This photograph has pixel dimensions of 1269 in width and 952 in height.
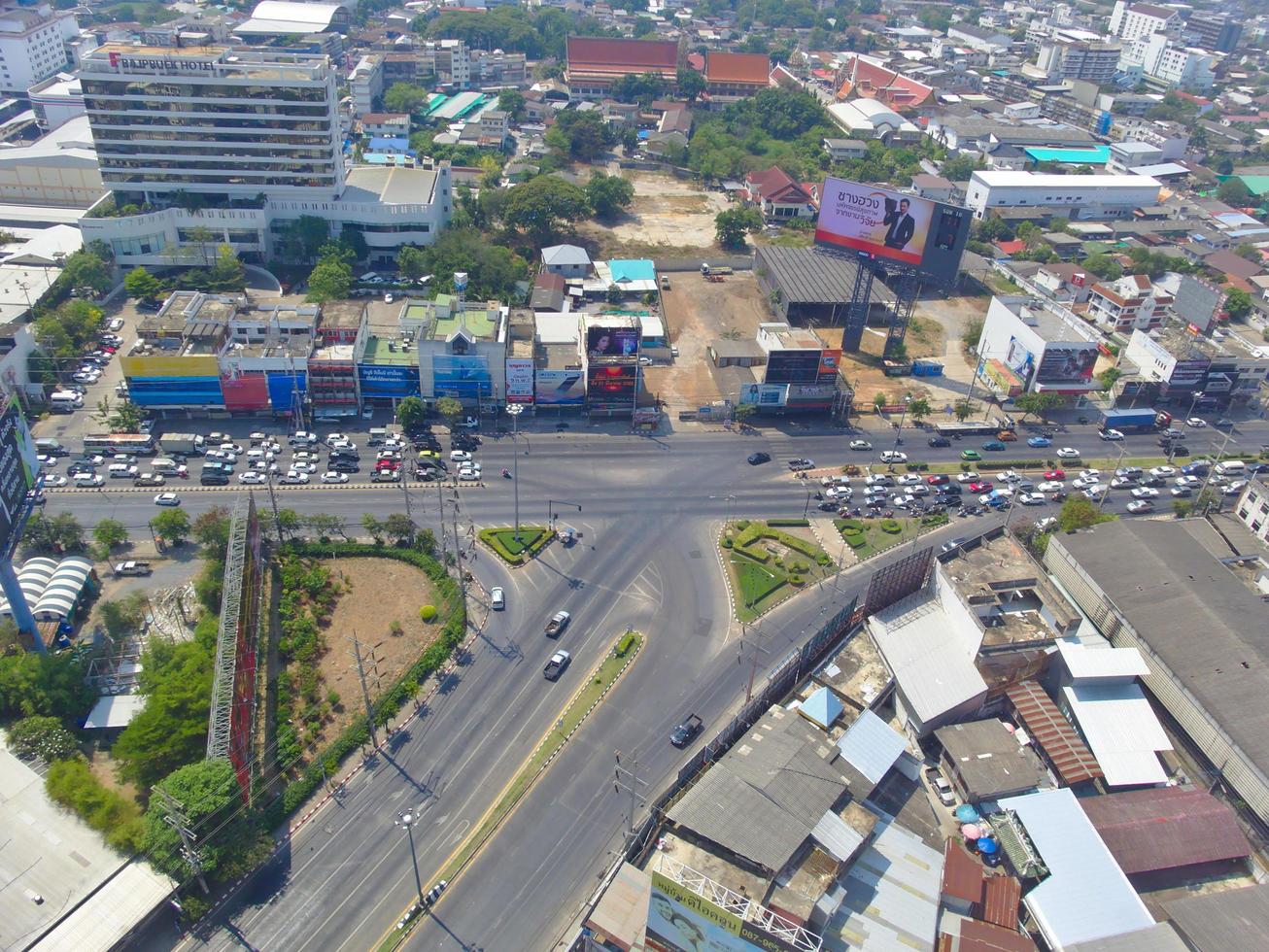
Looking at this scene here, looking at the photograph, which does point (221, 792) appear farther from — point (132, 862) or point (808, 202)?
point (808, 202)

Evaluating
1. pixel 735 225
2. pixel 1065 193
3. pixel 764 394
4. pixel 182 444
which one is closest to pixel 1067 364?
pixel 764 394

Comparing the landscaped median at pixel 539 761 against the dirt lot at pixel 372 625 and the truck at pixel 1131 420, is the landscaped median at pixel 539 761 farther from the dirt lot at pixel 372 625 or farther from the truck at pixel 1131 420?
the truck at pixel 1131 420

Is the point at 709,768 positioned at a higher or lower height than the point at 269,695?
higher

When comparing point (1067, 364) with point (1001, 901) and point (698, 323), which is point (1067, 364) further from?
point (1001, 901)

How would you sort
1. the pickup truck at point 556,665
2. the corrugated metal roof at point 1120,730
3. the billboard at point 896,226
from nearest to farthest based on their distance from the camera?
the corrugated metal roof at point 1120,730
the pickup truck at point 556,665
the billboard at point 896,226

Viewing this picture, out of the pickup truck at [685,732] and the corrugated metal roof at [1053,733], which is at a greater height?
the corrugated metal roof at [1053,733]

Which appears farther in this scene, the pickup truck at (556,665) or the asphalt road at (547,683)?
the pickup truck at (556,665)

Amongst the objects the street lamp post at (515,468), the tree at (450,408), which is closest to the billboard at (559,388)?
the street lamp post at (515,468)

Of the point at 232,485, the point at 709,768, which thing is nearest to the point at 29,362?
the point at 232,485

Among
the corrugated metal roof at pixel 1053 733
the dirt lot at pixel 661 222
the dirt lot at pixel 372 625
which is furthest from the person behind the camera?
the dirt lot at pixel 661 222
